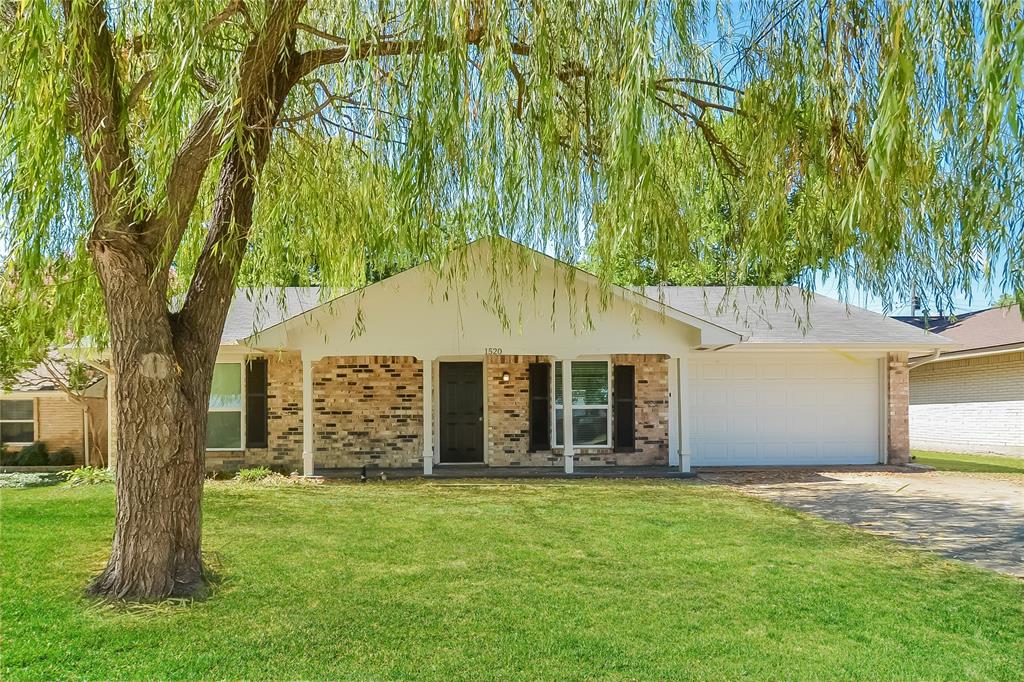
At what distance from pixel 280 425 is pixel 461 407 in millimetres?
3222

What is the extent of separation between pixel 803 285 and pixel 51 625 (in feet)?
18.6

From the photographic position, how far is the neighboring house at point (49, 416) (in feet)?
47.6

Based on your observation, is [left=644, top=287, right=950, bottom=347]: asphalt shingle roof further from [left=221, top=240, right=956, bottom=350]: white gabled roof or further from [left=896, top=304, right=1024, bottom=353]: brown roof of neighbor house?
[left=896, top=304, right=1024, bottom=353]: brown roof of neighbor house

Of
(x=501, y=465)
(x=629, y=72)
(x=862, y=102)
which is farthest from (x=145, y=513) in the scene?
(x=501, y=465)

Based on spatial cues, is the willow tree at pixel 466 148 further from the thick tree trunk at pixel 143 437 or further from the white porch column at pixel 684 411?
the white porch column at pixel 684 411

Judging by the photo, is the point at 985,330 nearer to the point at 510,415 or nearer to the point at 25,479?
the point at 510,415

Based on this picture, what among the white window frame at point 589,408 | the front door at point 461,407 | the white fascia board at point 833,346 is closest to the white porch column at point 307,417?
the front door at point 461,407

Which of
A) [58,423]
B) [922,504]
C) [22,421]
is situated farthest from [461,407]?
[22,421]

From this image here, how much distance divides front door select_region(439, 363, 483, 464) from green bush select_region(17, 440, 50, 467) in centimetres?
810

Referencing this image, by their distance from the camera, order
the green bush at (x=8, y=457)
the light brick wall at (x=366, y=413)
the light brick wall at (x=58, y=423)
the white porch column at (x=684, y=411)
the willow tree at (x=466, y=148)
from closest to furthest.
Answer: the willow tree at (x=466, y=148)
the white porch column at (x=684, y=411)
the light brick wall at (x=366, y=413)
the green bush at (x=8, y=457)
the light brick wall at (x=58, y=423)

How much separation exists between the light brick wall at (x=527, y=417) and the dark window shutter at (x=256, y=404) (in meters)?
3.99

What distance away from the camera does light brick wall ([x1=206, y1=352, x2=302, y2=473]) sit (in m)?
12.7

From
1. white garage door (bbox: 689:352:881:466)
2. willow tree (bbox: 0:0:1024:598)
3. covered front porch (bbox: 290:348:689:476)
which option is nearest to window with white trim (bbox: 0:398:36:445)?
covered front porch (bbox: 290:348:689:476)

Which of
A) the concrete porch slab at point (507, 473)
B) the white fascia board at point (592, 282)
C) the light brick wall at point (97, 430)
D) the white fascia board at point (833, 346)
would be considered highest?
the white fascia board at point (592, 282)
